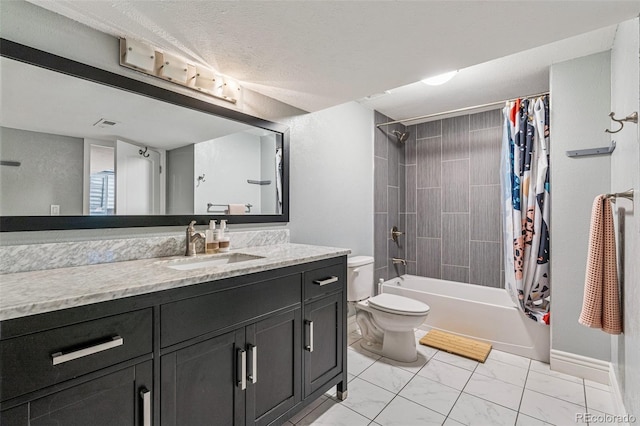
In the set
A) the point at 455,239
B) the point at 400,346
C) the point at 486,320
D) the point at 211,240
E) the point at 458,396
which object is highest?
the point at 211,240

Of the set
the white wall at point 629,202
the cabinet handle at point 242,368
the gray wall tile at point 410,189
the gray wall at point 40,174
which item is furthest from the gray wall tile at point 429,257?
the gray wall at point 40,174

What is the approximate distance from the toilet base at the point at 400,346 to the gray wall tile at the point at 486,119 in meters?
2.34

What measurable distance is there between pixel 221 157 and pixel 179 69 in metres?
0.53

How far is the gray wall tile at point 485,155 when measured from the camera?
3.12 metres

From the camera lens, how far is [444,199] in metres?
3.47

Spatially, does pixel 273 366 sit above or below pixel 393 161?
below

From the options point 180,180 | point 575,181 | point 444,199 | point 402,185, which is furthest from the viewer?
point 402,185

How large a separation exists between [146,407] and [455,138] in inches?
140

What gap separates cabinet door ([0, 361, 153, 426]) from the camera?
806mm

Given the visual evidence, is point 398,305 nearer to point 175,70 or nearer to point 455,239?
→ point 455,239

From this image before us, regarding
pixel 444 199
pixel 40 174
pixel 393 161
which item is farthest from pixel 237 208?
pixel 444 199

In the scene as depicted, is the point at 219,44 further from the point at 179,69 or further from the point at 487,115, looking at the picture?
the point at 487,115

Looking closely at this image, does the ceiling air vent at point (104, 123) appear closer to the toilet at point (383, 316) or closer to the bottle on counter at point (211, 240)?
the bottle on counter at point (211, 240)

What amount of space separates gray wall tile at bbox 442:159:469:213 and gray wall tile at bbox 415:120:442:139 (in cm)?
39
